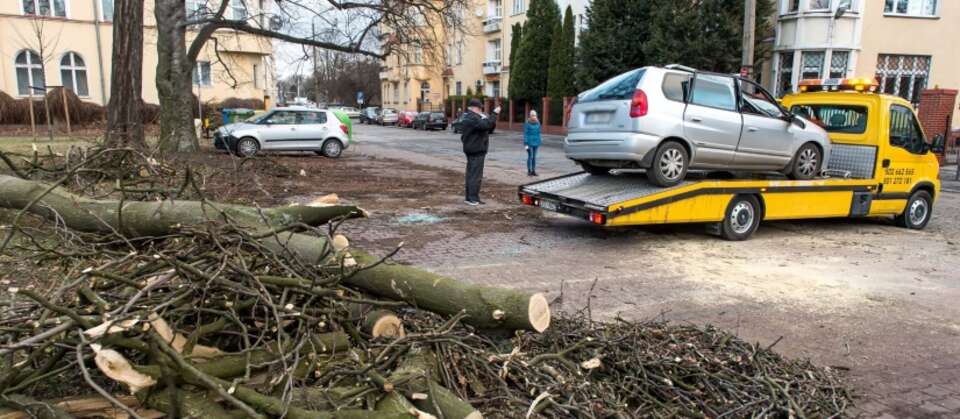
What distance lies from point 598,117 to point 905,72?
2327 centimetres

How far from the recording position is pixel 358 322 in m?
3.69

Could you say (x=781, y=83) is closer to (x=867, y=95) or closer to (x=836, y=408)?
(x=867, y=95)

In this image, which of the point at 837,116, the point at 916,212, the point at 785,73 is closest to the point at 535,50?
the point at 785,73

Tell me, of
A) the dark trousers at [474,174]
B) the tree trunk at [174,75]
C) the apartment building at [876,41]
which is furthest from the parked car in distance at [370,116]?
the dark trousers at [474,174]

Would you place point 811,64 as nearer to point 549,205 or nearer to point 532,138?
point 532,138

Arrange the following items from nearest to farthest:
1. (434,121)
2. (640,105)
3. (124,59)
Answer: (640,105)
(124,59)
(434,121)

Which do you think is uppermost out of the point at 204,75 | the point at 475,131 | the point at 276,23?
the point at 276,23

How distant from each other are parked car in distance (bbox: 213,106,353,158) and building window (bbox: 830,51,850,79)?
18679mm

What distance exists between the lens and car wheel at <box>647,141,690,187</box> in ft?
26.0

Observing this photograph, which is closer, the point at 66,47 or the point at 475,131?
the point at 475,131

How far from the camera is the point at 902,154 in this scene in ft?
30.8

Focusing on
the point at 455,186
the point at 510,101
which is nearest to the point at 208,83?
the point at 510,101

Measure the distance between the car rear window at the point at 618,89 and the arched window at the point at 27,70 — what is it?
3193cm

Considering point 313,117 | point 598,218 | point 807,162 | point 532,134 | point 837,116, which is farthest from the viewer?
point 313,117
